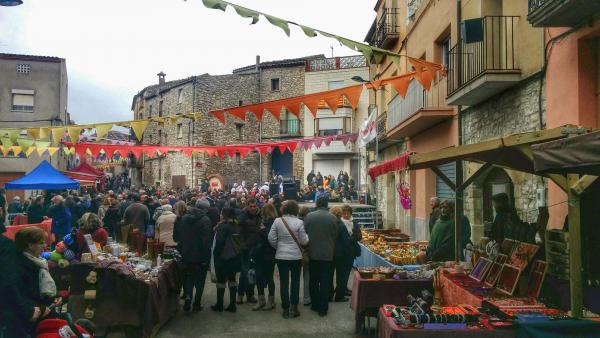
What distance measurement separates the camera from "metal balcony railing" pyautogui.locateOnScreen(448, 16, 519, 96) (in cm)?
969

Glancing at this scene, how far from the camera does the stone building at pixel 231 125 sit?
128ft

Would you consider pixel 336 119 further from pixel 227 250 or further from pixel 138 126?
pixel 227 250

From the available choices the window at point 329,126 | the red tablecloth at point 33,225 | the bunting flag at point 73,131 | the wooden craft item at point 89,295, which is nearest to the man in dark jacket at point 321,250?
the wooden craft item at point 89,295

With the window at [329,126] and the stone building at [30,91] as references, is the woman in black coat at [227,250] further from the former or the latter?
the window at [329,126]

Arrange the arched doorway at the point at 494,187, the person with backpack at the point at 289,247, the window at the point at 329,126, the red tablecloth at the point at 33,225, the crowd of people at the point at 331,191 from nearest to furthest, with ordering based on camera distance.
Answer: the person with backpack at the point at 289,247 < the arched doorway at the point at 494,187 < the red tablecloth at the point at 33,225 < the crowd of people at the point at 331,191 < the window at the point at 329,126

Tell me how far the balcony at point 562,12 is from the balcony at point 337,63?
30307mm

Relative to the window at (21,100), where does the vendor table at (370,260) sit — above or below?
below

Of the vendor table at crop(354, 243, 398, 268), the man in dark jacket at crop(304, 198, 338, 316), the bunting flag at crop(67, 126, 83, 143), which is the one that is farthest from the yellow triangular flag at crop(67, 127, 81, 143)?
the vendor table at crop(354, 243, 398, 268)

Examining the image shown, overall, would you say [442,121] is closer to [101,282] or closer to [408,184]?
[408,184]

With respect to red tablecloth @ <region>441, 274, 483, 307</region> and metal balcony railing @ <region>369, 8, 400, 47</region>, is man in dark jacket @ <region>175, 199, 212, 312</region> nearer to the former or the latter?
red tablecloth @ <region>441, 274, 483, 307</region>

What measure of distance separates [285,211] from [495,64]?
5.55m

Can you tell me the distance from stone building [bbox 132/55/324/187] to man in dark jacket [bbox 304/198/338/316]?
1196 inches

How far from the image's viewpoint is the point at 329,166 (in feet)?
124

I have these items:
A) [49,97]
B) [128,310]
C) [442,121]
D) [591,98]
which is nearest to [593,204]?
[591,98]
